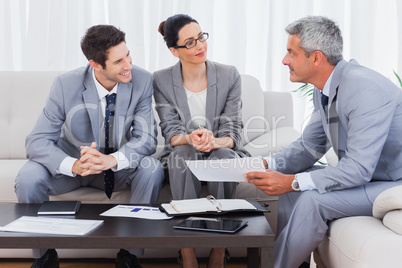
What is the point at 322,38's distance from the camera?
1.91 metres

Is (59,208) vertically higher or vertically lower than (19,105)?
lower

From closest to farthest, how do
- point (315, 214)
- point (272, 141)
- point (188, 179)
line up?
point (315, 214)
point (188, 179)
point (272, 141)

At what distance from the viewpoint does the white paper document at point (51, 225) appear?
1.52 m


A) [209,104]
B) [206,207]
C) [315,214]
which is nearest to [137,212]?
[206,207]

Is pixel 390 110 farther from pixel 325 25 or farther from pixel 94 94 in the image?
pixel 94 94

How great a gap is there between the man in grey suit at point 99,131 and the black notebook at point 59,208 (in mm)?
294

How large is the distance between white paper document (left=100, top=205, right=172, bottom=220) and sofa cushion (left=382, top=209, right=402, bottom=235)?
73cm

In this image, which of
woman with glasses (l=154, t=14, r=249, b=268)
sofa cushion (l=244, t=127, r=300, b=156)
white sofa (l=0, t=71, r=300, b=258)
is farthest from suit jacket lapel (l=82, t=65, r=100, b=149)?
sofa cushion (l=244, t=127, r=300, b=156)

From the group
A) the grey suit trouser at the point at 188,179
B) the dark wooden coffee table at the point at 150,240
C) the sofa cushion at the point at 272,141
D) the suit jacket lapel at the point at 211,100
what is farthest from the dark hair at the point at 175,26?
the dark wooden coffee table at the point at 150,240

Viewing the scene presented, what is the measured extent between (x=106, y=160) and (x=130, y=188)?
249mm

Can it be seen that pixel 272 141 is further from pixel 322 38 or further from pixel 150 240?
pixel 150 240

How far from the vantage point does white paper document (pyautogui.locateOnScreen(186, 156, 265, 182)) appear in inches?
73.1

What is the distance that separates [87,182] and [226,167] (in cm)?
82

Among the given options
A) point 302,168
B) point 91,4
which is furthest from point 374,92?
point 91,4
